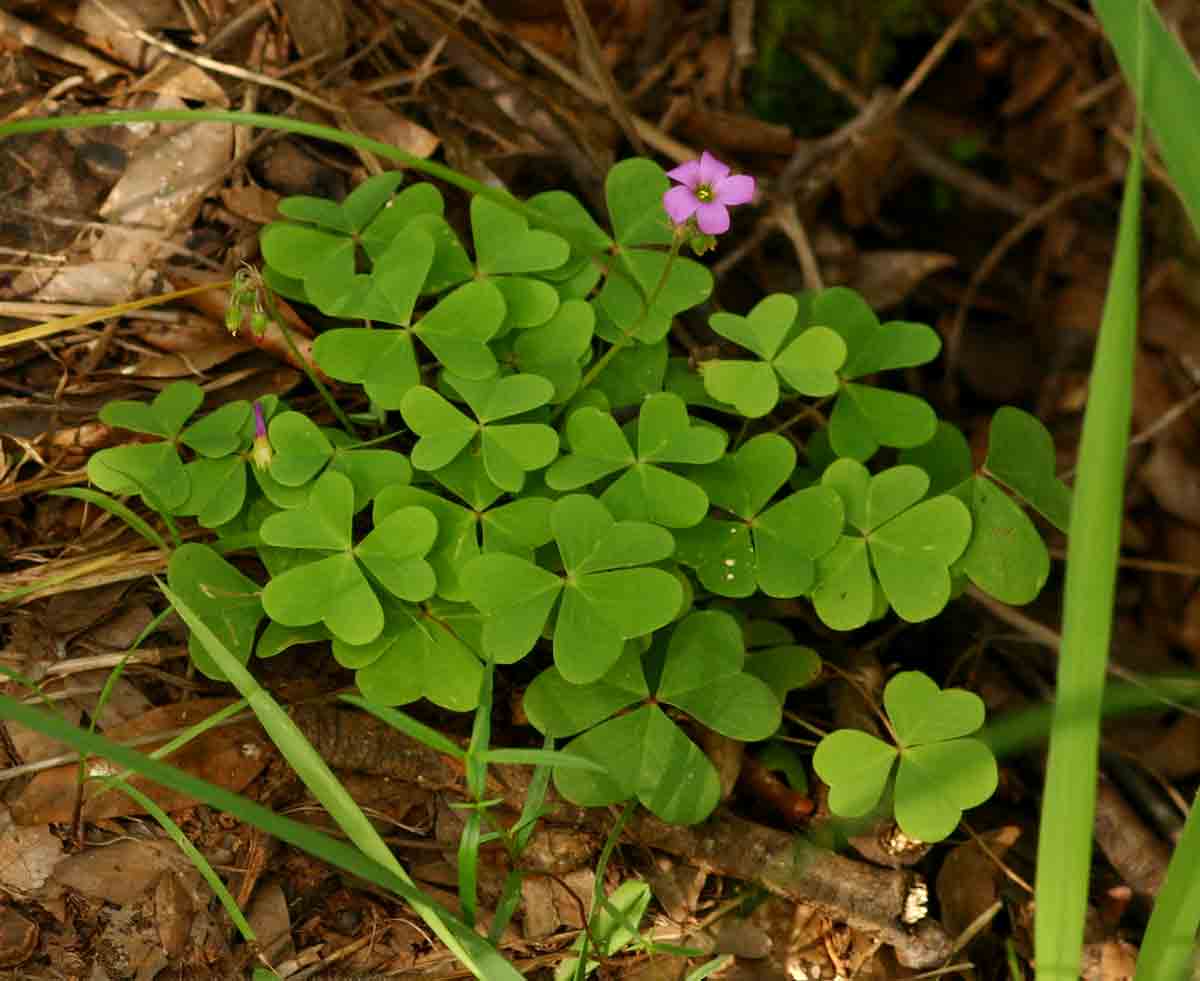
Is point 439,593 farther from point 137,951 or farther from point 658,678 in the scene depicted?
point 137,951

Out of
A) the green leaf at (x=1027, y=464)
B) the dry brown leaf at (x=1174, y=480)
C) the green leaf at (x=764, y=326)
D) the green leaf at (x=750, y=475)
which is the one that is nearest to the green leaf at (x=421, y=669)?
the green leaf at (x=750, y=475)

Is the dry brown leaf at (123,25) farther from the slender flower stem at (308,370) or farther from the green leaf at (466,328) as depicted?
the green leaf at (466,328)

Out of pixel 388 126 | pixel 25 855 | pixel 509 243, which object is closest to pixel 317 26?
pixel 388 126

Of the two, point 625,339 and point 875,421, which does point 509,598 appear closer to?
point 625,339

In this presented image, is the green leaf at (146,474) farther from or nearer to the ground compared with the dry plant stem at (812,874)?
farther from the ground

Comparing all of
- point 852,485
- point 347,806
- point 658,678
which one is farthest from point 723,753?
point 347,806
